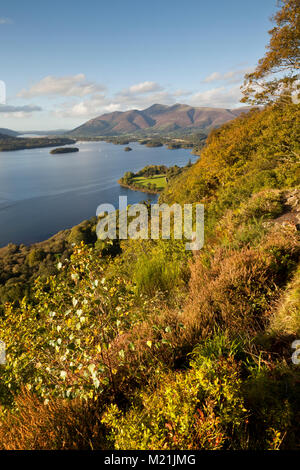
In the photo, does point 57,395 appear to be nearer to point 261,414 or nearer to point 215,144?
point 261,414

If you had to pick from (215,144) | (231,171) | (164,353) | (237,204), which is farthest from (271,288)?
(215,144)

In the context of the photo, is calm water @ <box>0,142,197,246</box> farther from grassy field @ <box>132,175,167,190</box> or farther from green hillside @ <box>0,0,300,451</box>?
green hillside @ <box>0,0,300,451</box>

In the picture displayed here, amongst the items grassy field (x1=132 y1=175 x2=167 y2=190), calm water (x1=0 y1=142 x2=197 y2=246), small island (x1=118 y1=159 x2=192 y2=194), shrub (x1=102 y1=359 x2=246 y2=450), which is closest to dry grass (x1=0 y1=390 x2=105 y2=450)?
shrub (x1=102 y1=359 x2=246 y2=450)

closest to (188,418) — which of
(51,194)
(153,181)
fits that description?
(153,181)

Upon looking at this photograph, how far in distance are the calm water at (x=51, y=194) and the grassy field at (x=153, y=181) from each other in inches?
224

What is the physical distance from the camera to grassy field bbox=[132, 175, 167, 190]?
95188 millimetres

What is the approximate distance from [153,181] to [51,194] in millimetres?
42538

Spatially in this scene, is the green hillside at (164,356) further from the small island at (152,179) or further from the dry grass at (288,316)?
the small island at (152,179)

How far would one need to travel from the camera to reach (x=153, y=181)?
333ft

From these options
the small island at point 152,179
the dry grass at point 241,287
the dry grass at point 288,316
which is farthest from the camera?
the small island at point 152,179

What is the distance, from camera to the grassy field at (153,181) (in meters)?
95.2

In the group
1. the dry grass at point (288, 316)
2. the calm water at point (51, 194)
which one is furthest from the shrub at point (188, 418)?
the calm water at point (51, 194)

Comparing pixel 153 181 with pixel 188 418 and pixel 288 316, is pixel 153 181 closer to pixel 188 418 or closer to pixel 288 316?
pixel 288 316
